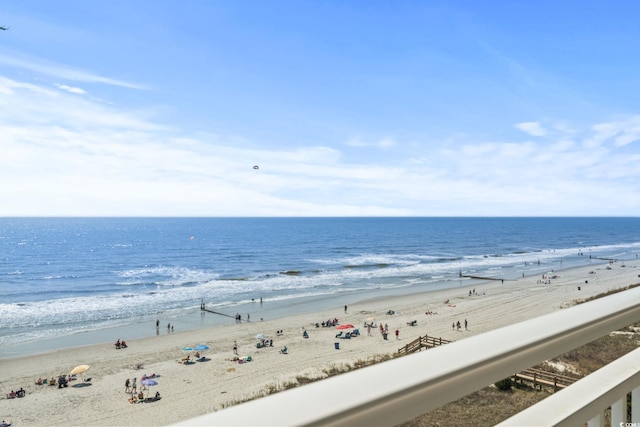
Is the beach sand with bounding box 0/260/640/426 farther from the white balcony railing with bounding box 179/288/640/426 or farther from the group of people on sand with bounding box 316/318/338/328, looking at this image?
the white balcony railing with bounding box 179/288/640/426

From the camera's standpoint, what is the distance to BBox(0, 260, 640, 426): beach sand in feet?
59.3

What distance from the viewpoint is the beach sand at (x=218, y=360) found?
59.3ft

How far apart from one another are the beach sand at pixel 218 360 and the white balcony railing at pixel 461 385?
402 inches

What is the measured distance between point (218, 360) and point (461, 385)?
24971mm

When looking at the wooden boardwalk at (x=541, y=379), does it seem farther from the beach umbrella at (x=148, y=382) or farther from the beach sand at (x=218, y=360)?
the beach umbrella at (x=148, y=382)

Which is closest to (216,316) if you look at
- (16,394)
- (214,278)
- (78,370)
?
(78,370)

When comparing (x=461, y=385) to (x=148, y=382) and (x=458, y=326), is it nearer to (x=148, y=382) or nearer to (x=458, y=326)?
(x=148, y=382)

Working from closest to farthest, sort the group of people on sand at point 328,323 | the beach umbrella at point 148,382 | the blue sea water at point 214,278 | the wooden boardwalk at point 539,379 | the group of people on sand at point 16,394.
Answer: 1. the wooden boardwalk at point 539,379
2. the group of people on sand at point 16,394
3. the beach umbrella at point 148,382
4. the group of people on sand at point 328,323
5. the blue sea water at point 214,278

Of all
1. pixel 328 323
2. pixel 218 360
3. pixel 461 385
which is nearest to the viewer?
pixel 461 385

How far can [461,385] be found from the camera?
0.86 m

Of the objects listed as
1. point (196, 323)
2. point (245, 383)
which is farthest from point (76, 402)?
point (196, 323)

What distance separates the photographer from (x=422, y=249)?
85688mm

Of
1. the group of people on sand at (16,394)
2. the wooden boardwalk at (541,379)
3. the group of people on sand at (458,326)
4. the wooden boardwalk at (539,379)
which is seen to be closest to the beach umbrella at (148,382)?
the group of people on sand at (16,394)

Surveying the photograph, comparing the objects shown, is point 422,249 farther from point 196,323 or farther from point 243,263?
point 196,323
